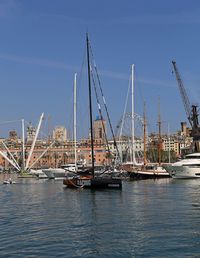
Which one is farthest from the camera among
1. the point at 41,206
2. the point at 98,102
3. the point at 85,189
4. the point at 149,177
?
the point at 149,177

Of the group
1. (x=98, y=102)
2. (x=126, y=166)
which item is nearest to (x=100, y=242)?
(x=98, y=102)

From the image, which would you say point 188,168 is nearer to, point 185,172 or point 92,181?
point 185,172

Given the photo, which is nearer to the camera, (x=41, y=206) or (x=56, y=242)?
(x=56, y=242)

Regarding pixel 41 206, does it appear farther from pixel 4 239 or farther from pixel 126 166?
pixel 126 166

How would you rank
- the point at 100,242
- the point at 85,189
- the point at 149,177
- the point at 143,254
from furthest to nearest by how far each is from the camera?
the point at 149,177, the point at 85,189, the point at 100,242, the point at 143,254

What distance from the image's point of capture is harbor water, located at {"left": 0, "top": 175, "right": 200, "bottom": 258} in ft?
80.8

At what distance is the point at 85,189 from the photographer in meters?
64.2

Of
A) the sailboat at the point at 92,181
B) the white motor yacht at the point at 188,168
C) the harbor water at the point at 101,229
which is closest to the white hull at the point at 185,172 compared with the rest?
the white motor yacht at the point at 188,168

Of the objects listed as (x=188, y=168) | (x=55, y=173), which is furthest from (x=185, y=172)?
(x=55, y=173)

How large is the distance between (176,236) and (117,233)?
11.7 feet

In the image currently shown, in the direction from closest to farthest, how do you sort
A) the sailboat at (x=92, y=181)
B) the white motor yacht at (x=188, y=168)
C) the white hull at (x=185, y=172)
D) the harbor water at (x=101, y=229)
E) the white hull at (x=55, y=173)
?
the harbor water at (x=101, y=229) < the sailboat at (x=92, y=181) < the white hull at (x=185, y=172) < the white motor yacht at (x=188, y=168) < the white hull at (x=55, y=173)

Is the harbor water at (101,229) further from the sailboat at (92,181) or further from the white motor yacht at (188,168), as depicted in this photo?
the white motor yacht at (188,168)

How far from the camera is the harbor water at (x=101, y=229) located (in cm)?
2462

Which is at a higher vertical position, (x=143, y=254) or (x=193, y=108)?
(x=193, y=108)
